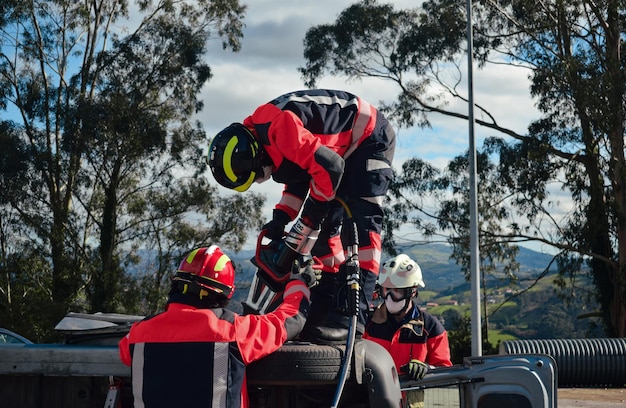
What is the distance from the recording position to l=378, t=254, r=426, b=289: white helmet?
6539 mm

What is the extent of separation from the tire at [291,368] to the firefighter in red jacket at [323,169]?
0.37 m

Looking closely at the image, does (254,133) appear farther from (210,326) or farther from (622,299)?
(622,299)

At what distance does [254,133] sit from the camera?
17.3 ft

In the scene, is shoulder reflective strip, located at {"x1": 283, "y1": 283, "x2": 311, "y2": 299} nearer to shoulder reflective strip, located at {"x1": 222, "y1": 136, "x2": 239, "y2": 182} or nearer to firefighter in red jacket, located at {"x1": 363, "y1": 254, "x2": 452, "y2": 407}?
shoulder reflective strip, located at {"x1": 222, "y1": 136, "x2": 239, "y2": 182}

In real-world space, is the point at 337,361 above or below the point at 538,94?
below

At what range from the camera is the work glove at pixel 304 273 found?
186 inches

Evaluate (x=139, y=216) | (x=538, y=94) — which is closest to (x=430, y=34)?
(x=538, y=94)

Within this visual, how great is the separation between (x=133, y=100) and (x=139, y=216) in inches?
190

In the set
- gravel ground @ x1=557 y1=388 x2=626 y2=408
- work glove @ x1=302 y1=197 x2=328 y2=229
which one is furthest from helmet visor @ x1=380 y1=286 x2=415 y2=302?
gravel ground @ x1=557 y1=388 x2=626 y2=408

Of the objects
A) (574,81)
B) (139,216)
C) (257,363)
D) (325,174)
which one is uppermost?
(574,81)

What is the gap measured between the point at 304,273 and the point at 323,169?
0.65 metres

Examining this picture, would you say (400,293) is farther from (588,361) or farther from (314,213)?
→ (588,361)

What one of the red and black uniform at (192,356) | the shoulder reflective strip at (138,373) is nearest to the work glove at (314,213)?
the red and black uniform at (192,356)

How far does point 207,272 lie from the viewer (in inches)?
163
